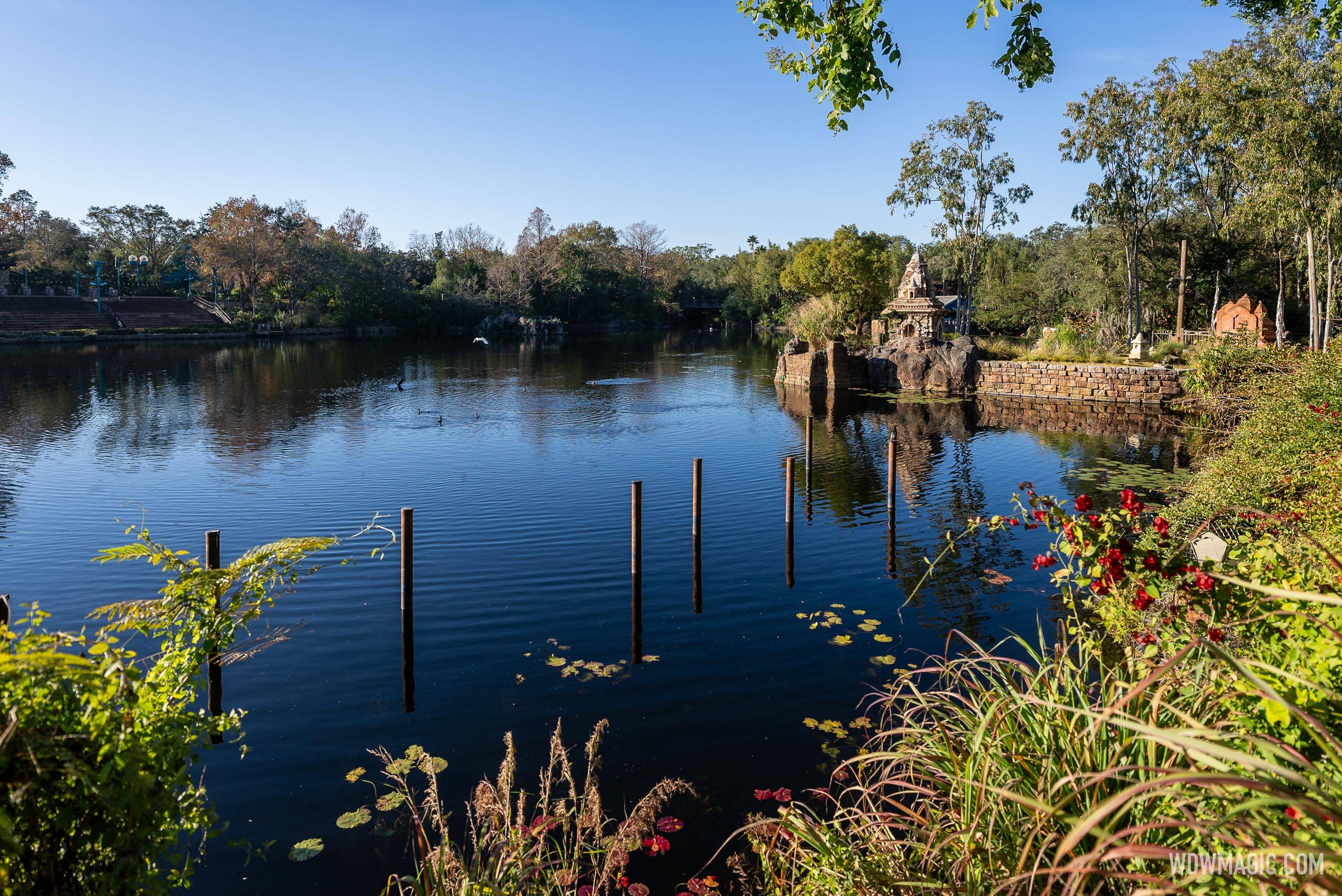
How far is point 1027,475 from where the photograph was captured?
1905 centimetres

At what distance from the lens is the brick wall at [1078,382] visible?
29969 millimetres

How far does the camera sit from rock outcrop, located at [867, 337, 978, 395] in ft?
113

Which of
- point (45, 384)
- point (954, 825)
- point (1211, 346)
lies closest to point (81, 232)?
point (45, 384)

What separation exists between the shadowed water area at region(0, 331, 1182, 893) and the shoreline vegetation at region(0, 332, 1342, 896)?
1.66 ft

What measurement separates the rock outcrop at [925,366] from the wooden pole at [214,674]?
3082 cm

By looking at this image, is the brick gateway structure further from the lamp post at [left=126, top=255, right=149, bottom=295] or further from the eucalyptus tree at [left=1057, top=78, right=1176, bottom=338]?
the lamp post at [left=126, top=255, right=149, bottom=295]

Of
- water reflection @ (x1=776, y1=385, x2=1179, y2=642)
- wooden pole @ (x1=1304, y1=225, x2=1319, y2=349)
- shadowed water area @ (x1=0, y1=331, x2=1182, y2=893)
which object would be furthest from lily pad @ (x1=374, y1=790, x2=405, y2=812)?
wooden pole @ (x1=1304, y1=225, x2=1319, y2=349)

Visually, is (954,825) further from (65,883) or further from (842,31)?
(842,31)

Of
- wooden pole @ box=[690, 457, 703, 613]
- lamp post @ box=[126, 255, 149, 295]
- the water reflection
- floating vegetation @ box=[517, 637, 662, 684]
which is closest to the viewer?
floating vegetation @ box=[517, 637, 662, 684]

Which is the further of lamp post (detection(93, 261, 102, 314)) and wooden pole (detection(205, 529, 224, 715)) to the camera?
lamp post (detection(93, 261, 102, 314))

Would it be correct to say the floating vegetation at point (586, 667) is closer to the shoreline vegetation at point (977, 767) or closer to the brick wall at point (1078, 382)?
the shoreline vegetation at point (977, 767)

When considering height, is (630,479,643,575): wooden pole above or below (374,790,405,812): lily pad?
above

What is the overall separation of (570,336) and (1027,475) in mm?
67292

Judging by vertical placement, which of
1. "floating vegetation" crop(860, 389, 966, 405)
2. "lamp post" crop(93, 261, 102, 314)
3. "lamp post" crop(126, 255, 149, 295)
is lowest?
"floating vegetation" crop(860, 389, 966, 405)
